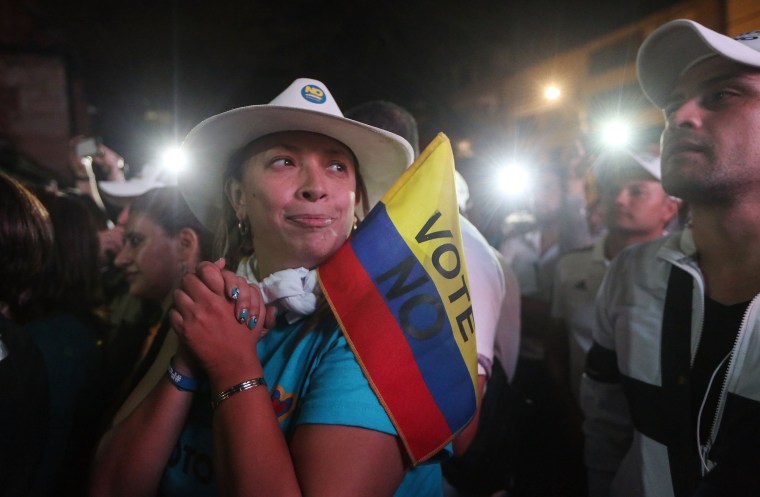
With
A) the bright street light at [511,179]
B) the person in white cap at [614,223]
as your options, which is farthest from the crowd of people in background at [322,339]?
the bright street light at [511,179]

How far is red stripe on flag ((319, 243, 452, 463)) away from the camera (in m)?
1.05

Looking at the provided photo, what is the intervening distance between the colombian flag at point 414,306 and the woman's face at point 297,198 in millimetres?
234

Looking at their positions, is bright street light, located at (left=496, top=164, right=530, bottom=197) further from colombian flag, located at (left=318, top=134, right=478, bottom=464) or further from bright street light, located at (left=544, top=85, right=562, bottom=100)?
bright street light, located at (left=544, top=85, right=562, bottom=100)

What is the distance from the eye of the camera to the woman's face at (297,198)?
140 centimetres

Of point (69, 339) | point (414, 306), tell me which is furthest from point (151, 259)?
point (414, 306)

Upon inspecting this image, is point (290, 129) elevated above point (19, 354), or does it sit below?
above

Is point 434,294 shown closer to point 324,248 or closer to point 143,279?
point 324,248

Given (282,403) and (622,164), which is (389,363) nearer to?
(282,403)

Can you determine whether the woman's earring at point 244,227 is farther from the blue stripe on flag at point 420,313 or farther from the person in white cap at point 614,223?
the person in white cap at point 614,223

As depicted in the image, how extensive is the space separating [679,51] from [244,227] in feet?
5.51

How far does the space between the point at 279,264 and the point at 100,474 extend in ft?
2.52

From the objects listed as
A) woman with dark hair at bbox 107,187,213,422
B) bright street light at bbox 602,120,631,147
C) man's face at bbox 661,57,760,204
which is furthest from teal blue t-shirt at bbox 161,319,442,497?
bright street light at bbox 602,120,631,147

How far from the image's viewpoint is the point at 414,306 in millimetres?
1117

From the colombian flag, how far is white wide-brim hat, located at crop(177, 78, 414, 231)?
0.37m
